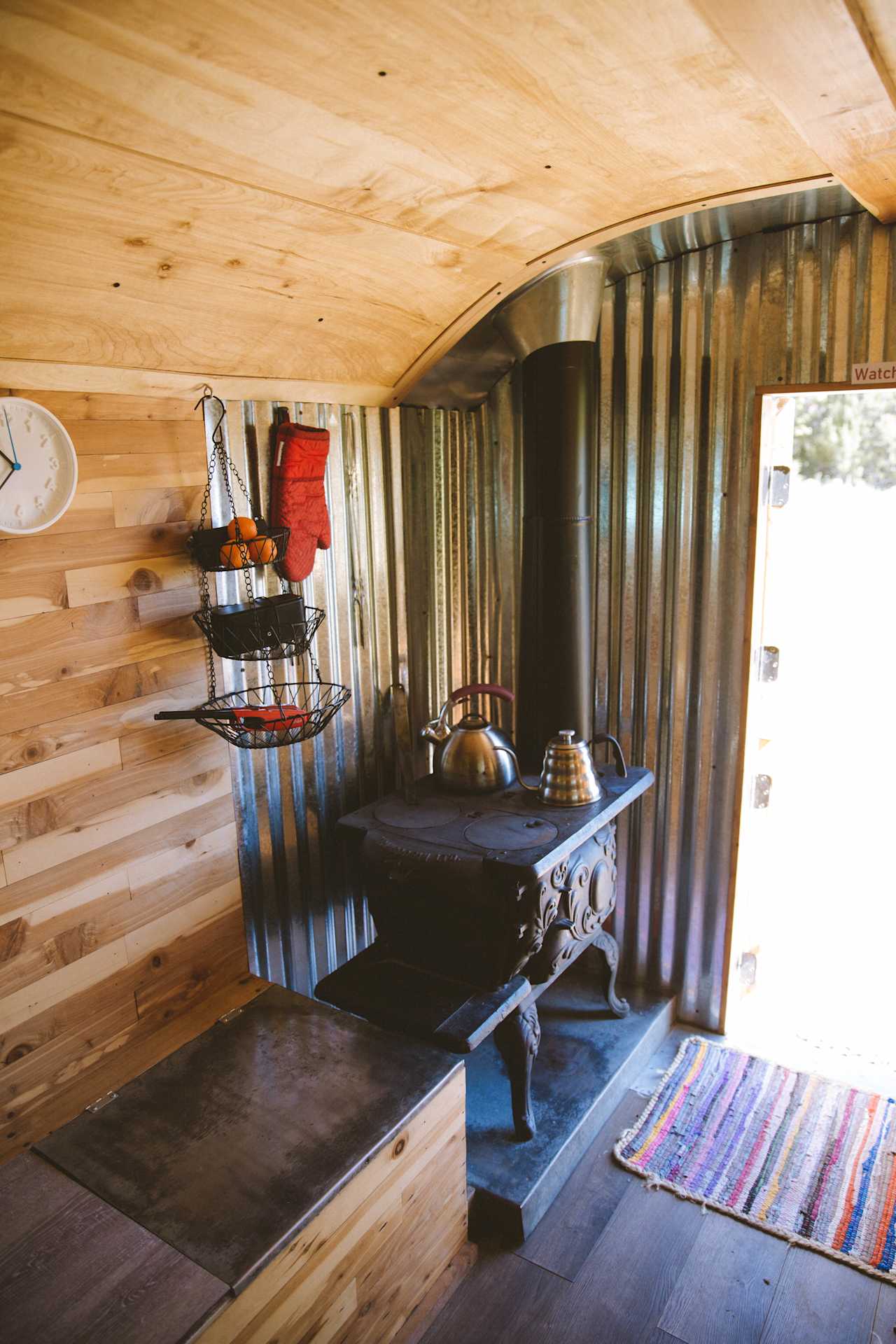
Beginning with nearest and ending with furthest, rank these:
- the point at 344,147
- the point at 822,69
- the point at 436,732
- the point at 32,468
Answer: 1. the point at 822,69
2. the point at 344,147
3. the point at 32,468
4. the point at 436,732

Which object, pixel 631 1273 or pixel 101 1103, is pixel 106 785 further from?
pixel 631 1273

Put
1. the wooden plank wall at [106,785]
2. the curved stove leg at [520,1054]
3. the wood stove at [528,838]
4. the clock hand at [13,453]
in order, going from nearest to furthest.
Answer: the clock hand at [13,453] < the wooden plank wall at [106,785] < the wood stove at [528,838] < the curved stove leg at [520,1054]

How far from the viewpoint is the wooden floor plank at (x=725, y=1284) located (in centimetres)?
219

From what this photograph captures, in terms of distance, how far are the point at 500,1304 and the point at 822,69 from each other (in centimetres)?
265

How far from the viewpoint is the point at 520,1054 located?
8.25 ft

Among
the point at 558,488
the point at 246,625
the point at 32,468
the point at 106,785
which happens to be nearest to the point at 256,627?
the point at 246,625

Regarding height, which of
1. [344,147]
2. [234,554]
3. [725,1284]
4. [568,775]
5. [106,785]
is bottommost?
[725,1284]

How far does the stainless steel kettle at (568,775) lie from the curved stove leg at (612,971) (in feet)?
2.00

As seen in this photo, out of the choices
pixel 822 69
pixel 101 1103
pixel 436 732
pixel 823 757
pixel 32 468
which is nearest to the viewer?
pixel 822 69

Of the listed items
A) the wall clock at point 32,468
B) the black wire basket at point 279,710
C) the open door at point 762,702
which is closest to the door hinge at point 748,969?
the open door at point 762,702

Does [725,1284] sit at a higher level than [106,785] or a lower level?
lower

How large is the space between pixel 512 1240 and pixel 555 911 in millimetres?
842

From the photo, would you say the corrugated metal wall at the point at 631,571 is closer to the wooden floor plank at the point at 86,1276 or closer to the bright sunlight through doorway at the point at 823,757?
the bright sunlight through doorway at the point at 823,757

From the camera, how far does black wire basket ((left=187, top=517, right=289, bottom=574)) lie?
2223mm
